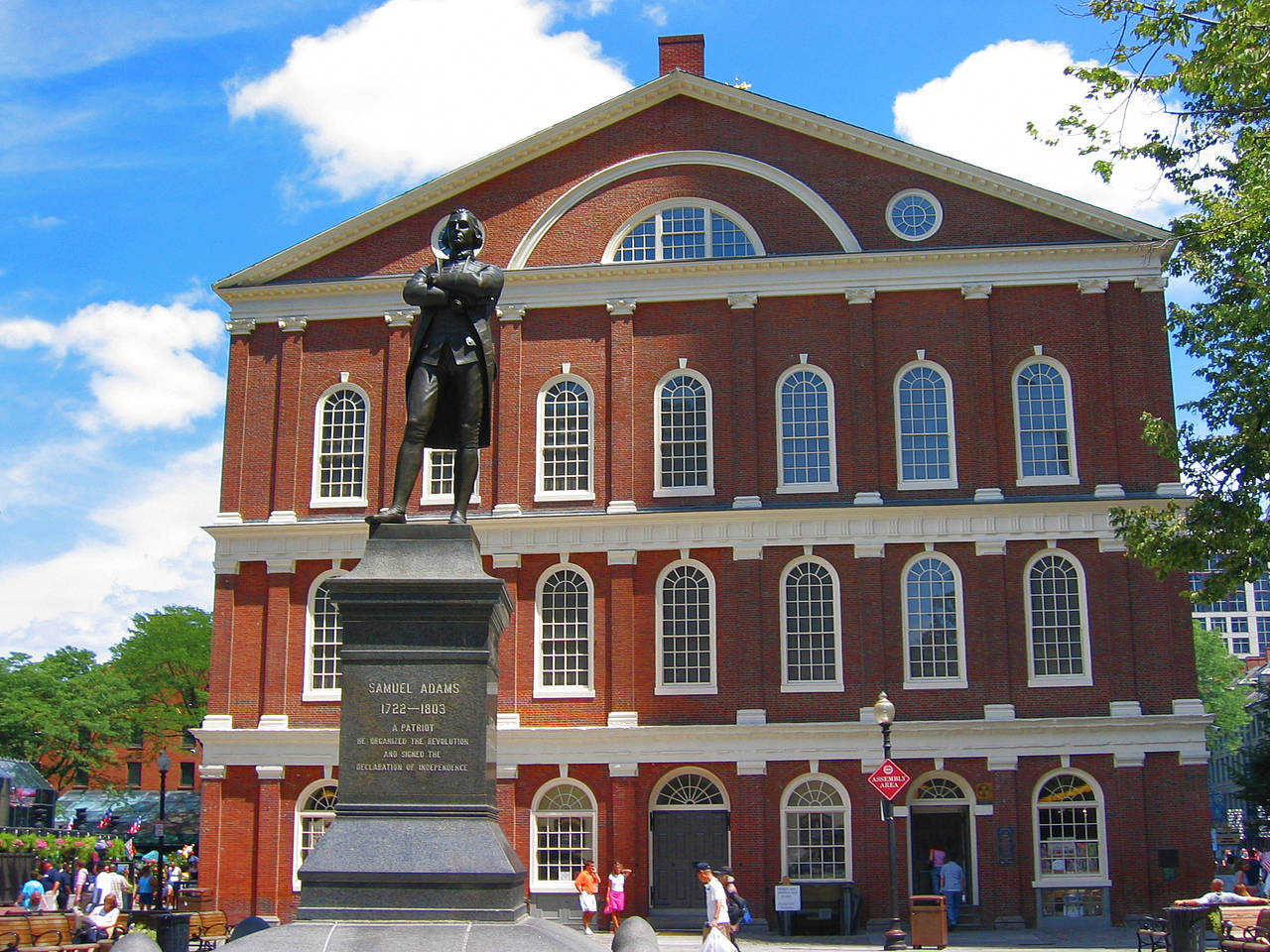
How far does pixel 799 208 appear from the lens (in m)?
35.5

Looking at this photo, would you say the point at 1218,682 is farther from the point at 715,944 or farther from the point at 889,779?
the point at 715,944

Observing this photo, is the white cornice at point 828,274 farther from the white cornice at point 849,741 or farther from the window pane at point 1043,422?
the white cornice at point 849,741

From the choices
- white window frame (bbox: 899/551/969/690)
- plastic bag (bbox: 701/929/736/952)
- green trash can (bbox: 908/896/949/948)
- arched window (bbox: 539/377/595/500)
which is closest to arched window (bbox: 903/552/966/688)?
white window frame (bbox: 899/551/969/690)

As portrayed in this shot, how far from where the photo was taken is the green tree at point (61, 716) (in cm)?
7400

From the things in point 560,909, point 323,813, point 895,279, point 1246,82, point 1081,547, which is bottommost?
point 560,909

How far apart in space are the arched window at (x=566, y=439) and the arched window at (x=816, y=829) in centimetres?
893

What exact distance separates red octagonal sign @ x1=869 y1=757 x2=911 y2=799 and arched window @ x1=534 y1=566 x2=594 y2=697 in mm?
8876

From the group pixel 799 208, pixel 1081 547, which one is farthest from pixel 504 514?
pixel 1081 547

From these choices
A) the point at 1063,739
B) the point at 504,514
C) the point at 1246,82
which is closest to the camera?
the point at 1246,82

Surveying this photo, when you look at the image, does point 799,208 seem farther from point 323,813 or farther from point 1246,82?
point 323,813

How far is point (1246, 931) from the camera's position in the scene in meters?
20.6

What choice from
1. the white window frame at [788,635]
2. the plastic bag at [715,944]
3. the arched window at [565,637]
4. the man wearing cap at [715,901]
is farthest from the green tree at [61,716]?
the plastic bag at [715,944]

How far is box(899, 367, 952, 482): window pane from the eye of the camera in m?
33.9

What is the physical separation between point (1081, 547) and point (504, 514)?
45.8ft
